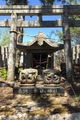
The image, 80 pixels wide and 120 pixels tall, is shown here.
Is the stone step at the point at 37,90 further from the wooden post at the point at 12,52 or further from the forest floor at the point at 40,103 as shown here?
the wooden post at the point at 12,52

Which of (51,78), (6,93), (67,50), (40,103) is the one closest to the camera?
(40,103)

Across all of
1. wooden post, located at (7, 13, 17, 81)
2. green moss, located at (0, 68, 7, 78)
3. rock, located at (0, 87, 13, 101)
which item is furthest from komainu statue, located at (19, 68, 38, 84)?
green moss, located at (0, 68, 7, 78)

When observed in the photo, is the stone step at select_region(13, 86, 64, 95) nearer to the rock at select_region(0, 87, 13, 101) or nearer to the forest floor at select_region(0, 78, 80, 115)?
the forest floor at select_region(0, 78, 80, 115)

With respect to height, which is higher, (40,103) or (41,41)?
(41,41)

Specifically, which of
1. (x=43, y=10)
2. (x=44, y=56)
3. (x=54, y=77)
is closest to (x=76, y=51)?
(x=44, y=56)

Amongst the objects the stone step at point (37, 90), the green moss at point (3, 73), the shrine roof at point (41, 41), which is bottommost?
the green moss at point (3, 73)

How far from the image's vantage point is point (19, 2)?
17.7 meters

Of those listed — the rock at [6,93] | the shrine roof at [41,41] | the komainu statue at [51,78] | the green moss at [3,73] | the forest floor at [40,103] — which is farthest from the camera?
Answer: the green moss at [3,73]

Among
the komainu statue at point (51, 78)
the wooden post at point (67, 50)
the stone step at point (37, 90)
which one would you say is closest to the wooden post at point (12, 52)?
the komainu statue at point (51, 78)

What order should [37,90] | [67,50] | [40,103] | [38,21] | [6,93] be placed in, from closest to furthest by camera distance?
[40,103], [37,90], [6,93], [67,50], [38,21]

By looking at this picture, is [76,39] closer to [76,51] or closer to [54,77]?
[76,51]

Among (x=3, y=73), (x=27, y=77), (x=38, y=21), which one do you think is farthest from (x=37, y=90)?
(x=38, y=21)

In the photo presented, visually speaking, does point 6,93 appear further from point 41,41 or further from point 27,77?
point 41,41

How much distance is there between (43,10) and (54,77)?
4071 mm
